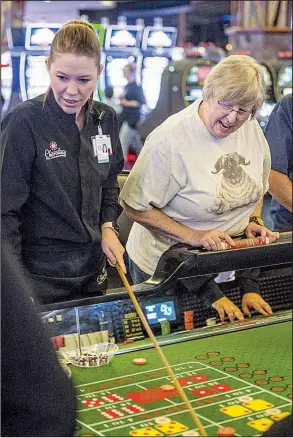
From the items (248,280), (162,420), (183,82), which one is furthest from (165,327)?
(183,82)

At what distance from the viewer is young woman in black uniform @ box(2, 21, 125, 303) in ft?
7.82

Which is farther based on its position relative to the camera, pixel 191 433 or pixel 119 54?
pixel 119 54

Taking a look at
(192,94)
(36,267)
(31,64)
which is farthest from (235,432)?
(31,64)

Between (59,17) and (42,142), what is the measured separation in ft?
57.7

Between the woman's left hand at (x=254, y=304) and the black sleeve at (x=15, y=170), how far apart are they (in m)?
0.75

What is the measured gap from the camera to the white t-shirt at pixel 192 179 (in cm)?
263

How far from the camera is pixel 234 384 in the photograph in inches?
80.7

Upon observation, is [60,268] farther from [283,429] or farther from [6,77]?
[6,77]

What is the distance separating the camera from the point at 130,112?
10.3 m

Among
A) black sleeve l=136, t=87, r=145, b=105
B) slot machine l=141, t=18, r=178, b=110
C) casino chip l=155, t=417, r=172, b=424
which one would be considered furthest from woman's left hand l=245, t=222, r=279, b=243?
slot machine l=141, t=18, r=178, b=110

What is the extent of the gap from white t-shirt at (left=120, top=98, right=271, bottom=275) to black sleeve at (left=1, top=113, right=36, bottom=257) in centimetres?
43

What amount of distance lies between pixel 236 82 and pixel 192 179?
0.34m

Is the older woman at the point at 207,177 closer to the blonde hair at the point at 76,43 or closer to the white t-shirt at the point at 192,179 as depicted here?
the white t-shirt at the point at 192,179

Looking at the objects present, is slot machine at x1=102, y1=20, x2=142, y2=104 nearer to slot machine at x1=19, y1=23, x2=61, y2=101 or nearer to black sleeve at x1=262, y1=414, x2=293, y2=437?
slot machine at x1=19, y1=23, x2=61, y2=101
